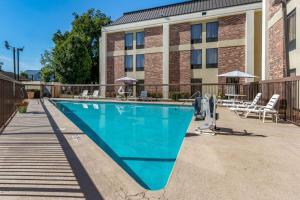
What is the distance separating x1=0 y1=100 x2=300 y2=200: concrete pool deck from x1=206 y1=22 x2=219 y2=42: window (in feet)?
63.9

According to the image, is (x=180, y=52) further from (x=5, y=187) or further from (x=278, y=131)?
(x=5, y=187)

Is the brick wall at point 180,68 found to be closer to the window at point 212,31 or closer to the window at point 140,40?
the window at point 212,31

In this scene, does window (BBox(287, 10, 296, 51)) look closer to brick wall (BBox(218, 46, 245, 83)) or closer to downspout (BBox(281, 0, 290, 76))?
downspout (BBox(281, 0, 290, 76))


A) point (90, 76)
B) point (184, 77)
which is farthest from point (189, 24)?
point (90, 76)

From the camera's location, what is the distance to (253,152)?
5.35m

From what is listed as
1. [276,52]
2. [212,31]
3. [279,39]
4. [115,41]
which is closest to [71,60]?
[115,41]

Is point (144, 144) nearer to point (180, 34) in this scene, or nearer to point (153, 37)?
point (180, 34)

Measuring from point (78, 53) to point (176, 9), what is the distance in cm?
1125

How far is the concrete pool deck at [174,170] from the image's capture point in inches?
132

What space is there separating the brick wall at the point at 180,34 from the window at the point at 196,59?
118 centimetres

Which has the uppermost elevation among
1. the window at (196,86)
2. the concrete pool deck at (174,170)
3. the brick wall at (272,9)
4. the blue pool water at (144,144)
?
the brick wall at (272,9)

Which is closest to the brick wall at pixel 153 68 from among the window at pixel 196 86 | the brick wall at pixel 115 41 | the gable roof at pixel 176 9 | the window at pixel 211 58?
the window at pixel 196 86

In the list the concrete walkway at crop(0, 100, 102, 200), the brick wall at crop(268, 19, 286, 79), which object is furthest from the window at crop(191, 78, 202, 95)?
the concrete walkway at crop(0, 100, 102, 200)

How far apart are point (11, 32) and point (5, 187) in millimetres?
40697
